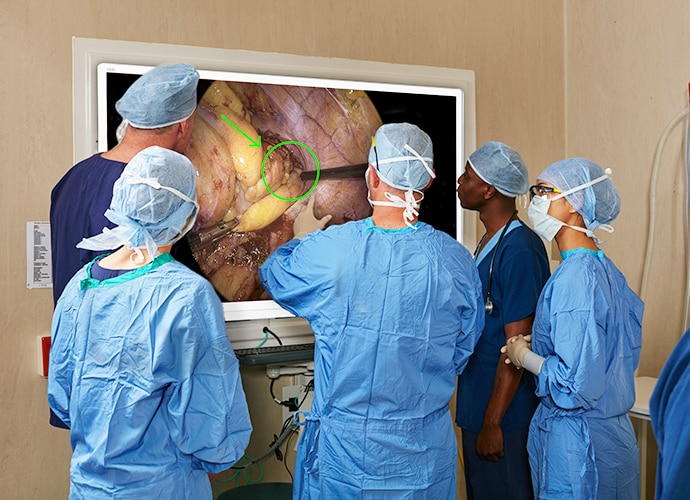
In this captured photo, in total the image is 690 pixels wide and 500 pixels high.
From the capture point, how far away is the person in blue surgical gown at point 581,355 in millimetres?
2043

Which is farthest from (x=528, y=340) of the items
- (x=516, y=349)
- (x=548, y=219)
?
(x=548, y=219)

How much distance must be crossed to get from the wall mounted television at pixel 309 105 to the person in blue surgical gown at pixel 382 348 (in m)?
0.69

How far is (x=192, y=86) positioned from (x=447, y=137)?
3.89 ft

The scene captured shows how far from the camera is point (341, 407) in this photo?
1927 millimetres

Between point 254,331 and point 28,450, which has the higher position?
point 254,331

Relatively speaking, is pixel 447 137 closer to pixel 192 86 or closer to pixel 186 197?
pixel 192 86

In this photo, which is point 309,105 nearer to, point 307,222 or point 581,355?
point 307,222

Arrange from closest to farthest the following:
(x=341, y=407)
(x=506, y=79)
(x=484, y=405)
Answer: (x=341, y=407)
(x=484, y=405)
(x=506, y=79)

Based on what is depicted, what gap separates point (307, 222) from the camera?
8.93 ft

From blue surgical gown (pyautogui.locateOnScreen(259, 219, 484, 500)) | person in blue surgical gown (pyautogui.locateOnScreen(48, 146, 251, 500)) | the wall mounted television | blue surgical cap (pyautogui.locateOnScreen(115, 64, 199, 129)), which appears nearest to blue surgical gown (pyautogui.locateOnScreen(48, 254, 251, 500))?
person in blue surgical gown (pyautogui.locateOnScreen(48, 146, 251, 500))

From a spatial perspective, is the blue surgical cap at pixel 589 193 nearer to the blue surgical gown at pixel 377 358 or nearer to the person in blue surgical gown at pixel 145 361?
the blue surgical gown at pixel 377 358

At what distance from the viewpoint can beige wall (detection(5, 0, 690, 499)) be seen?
2449mm

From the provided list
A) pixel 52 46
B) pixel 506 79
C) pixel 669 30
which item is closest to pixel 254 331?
pixel 52 46

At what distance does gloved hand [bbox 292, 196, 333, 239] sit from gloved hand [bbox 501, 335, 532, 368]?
841 mm
